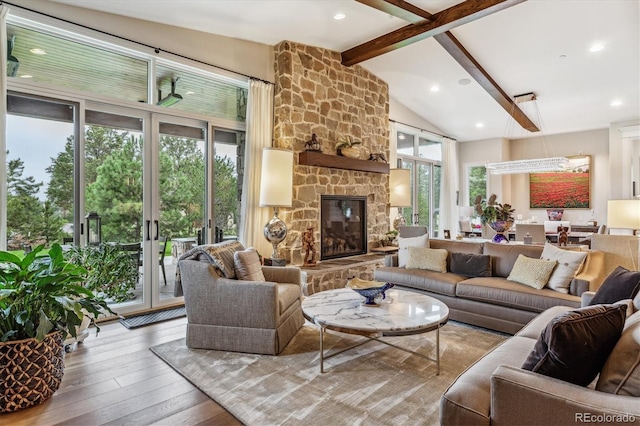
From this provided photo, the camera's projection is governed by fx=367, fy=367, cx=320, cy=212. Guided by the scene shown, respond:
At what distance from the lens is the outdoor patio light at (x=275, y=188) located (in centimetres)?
460

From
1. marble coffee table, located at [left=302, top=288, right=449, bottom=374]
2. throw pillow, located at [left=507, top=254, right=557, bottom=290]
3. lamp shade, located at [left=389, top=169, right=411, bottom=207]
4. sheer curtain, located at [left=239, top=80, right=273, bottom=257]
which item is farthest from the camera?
lamp shade, located at [left=389, top=169, right=411, bottom=207]

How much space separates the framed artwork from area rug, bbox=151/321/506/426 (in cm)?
651

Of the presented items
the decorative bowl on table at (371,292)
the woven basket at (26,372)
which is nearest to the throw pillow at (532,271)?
the decorative bowl on table at (371,292)

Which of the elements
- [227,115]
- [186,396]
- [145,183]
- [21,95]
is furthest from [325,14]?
[186,396]

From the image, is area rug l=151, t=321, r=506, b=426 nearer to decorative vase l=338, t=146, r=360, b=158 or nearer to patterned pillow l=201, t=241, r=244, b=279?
patterned pillow l=201, t=241, r=244, b=279

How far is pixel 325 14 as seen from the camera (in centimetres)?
430

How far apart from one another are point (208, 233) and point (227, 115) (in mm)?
1570

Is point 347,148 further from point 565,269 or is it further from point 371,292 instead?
point 565,269

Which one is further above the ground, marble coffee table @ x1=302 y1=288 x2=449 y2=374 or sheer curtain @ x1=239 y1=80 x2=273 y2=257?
sheer curtain @ x1=239 y1=80 x2=273 y2=257

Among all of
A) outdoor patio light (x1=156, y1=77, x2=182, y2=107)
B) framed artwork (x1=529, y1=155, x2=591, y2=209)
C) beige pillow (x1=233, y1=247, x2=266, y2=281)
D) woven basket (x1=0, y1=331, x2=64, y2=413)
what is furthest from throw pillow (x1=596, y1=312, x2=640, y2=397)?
framed artwork (x1=529, y1=155, x2=591, y2=209)

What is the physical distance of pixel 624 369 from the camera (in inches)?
52.9

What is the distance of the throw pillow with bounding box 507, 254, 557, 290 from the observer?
3389 millimetres

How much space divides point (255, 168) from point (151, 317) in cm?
217

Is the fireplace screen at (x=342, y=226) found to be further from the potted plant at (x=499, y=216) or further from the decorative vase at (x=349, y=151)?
the potted plant at (x=499, y=216)
